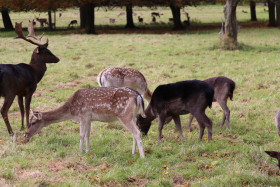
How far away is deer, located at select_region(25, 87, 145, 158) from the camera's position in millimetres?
5617

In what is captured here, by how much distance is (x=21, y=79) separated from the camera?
6977 millimetres

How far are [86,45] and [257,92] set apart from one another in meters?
10.7

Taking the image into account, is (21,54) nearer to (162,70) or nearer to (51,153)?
(162,70)

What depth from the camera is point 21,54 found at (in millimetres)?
15797

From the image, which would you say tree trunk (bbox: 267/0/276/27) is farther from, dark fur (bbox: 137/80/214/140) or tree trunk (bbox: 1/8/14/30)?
dark fur (bbox: 137/80/214/140)

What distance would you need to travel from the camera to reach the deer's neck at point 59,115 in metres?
5.99

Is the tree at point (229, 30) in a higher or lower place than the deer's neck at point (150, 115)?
higher

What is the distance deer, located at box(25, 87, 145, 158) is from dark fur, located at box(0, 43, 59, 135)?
90cm

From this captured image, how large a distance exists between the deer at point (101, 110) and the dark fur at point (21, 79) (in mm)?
900

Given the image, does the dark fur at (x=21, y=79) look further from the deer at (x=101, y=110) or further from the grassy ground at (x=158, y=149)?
the deer at (x=101, y=110)

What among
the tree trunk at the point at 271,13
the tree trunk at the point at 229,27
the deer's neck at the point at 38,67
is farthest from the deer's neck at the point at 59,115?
the tree trunk at the point at 271,13

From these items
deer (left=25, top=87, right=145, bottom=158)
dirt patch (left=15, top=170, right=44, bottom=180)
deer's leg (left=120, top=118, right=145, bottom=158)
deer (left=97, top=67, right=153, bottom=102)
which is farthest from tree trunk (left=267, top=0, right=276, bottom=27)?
dirt patch (left=15, top=170, right=44, bottom=180)

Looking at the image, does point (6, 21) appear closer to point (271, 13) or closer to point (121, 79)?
point (271, 13)

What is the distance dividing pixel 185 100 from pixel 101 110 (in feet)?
4.61
